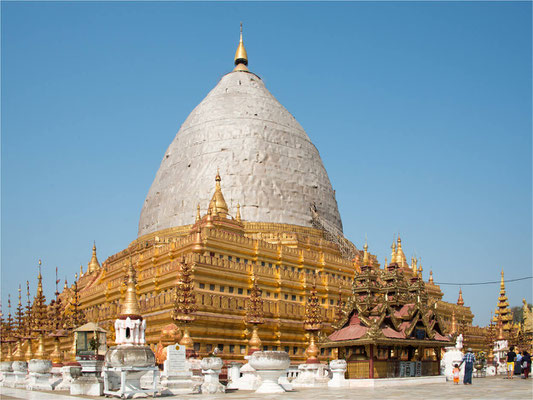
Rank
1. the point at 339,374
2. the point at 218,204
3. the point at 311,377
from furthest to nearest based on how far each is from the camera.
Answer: the point at 218,204
the point at 311,377
the point at 339,374

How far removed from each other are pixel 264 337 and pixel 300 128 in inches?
959

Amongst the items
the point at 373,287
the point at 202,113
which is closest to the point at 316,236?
the point at 202,113

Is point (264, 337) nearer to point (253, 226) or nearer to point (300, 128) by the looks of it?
point (253, 226)

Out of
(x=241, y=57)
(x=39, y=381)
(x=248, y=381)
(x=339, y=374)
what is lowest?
(x=39, y=381)

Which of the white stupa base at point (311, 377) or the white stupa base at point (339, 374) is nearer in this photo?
the white stupa base at point (339, 374)

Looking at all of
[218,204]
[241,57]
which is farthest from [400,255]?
[241,57]

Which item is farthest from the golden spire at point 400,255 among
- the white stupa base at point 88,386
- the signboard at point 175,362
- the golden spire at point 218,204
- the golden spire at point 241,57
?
the white stupa base at point 88,386

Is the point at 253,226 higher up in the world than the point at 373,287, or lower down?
higher up

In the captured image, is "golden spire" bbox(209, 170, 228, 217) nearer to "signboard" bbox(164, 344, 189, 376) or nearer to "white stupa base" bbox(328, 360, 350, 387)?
"white stupa base" bbox(328, 360, 350, 387)

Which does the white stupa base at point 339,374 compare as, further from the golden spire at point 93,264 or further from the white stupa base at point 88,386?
the golden spire at point 93,264

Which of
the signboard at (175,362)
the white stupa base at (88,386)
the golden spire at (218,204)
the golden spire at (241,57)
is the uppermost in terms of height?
the golden spire at (241,57)

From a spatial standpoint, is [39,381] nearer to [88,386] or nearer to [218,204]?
[88,386]

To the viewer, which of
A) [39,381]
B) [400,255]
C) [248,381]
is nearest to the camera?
[248,381]

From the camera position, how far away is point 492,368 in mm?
39531
